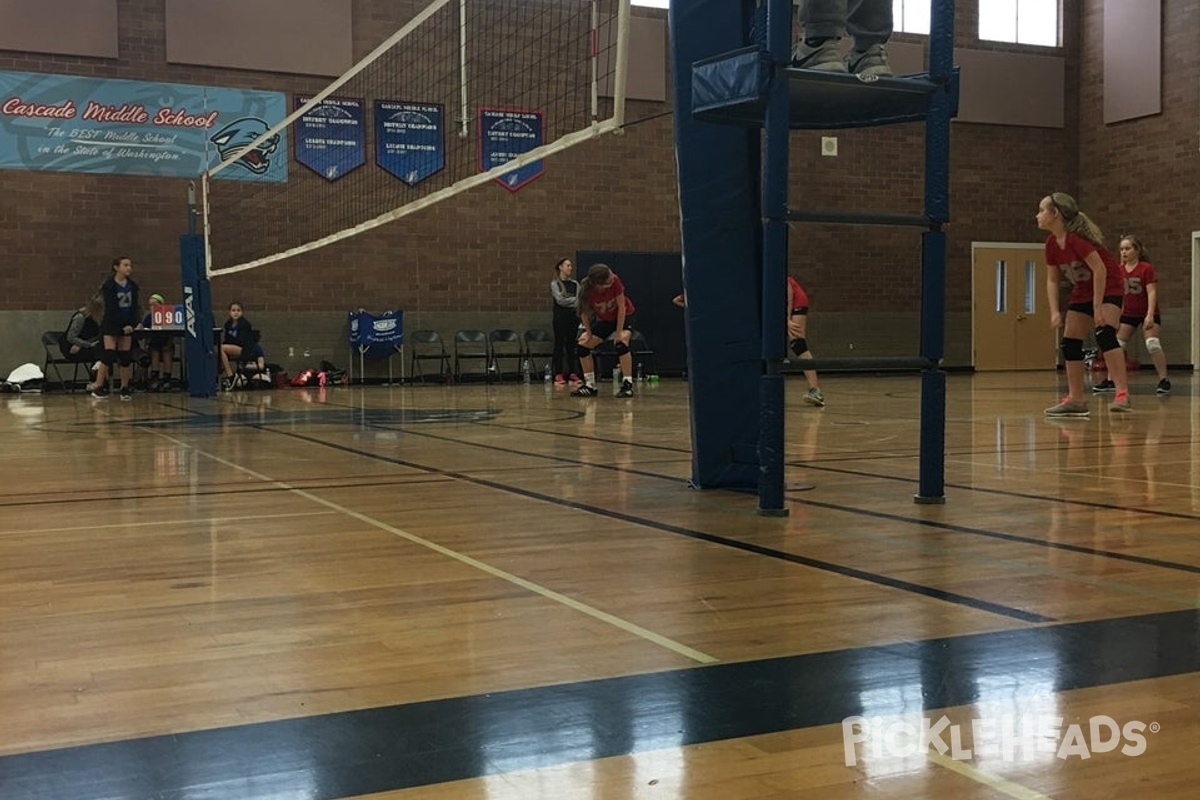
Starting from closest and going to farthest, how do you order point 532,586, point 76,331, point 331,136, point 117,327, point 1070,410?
point 532,586, point 1070,410, point 117,327, point 76,331, point 331,136

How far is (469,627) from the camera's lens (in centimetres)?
290

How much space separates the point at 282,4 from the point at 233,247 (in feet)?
11.7

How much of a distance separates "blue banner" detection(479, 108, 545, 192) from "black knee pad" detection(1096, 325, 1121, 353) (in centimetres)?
982

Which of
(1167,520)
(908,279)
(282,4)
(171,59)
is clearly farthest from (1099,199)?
(1167,520)

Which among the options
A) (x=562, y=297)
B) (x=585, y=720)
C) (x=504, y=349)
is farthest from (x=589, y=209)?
(x=585, y=720)

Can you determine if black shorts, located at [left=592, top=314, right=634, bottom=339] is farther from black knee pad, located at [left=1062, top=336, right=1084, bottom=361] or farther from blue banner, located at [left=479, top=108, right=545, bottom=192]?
black knee pad, located at [left=1062, top=336, right=1084, bottom=361]

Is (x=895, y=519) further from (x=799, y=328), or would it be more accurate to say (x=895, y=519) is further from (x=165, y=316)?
(x=165, y=316)

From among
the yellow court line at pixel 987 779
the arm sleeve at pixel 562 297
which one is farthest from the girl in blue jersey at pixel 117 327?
the yellow court line at pixel 987 779

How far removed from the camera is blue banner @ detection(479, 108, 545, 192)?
18469 millimetres

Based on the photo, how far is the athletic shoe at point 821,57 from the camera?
4.85 meters

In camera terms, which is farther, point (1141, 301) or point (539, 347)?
point (539, 347)

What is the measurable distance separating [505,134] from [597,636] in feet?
54.8

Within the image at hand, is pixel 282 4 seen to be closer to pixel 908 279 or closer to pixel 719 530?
pixel 908 279

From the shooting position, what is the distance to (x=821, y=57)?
16.0 ft
